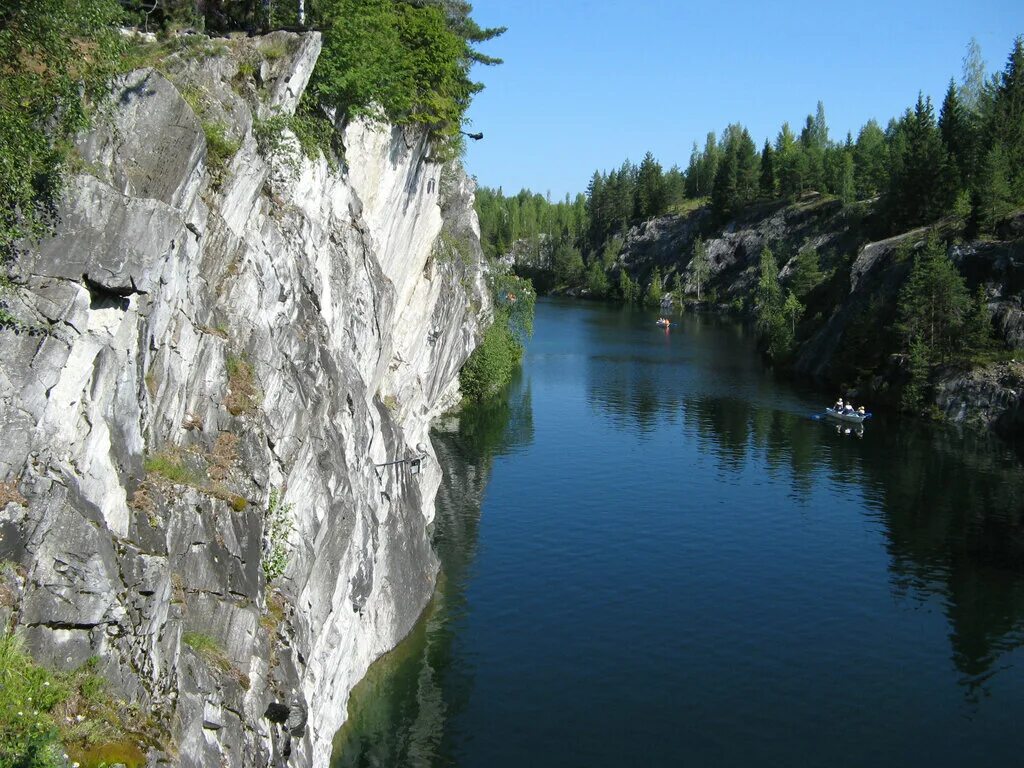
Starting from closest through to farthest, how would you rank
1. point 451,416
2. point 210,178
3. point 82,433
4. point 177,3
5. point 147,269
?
point 82,433 → point 147,269 → point 210,178 → point 177,3 → point 451,416

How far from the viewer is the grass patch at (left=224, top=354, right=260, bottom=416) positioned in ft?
60.5

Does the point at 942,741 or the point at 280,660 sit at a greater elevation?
the point at 280,660

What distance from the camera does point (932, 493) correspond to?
4966 centimetres

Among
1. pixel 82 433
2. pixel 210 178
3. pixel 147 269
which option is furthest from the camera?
pixel 210 178

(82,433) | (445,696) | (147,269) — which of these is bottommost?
(445,696)

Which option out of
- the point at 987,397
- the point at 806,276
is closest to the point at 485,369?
the point at 987,397

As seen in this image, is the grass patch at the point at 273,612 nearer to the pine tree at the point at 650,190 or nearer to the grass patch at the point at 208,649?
the grass patch at the point at 208,649

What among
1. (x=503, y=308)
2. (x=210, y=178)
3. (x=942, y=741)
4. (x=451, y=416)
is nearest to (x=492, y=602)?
(x=942, y=741)

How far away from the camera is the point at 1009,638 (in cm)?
3300

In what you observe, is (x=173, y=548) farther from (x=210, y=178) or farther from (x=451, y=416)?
(x=451, y=416)

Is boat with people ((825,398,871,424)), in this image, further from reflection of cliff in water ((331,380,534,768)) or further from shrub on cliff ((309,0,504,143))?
shrub on cliff ((309,0,504,143))

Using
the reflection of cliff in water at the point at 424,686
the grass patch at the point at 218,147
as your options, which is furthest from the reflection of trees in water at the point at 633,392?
the grass patch at the point at 218,147

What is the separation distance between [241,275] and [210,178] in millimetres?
2131

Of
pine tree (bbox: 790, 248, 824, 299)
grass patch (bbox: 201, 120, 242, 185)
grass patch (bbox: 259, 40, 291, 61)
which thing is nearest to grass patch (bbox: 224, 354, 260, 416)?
grass patch (bbox: 201, 120, 242, 185)
